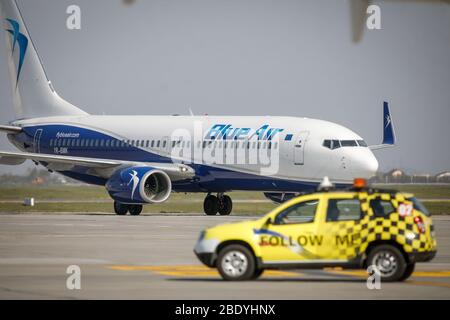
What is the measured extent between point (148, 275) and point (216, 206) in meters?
29.4

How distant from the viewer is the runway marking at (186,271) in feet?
76.4

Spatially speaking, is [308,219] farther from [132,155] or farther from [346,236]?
[132,155]

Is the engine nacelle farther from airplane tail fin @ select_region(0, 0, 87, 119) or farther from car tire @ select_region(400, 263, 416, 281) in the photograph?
car tire @ select_region(400, 263, 416, 281)

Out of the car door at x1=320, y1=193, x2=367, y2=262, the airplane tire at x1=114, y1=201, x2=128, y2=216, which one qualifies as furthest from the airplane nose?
the car door at x1=320, y1=193, x2=367, y2=262

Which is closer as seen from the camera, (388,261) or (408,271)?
(388,261)

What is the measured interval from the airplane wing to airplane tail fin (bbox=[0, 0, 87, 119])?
599cm

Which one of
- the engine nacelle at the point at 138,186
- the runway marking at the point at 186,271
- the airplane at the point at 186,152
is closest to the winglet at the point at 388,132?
the airplane at the point at 186,152

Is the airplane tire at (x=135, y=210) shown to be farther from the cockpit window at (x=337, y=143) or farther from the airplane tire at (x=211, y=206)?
the cockpit window at (x=337, y=143)

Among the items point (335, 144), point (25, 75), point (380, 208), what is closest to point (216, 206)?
point (335, 144)

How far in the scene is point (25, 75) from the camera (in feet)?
196

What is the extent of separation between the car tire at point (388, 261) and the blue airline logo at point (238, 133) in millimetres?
27550

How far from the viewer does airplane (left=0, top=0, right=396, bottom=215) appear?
47.8 metres

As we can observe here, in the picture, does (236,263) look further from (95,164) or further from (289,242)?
(95,164)
